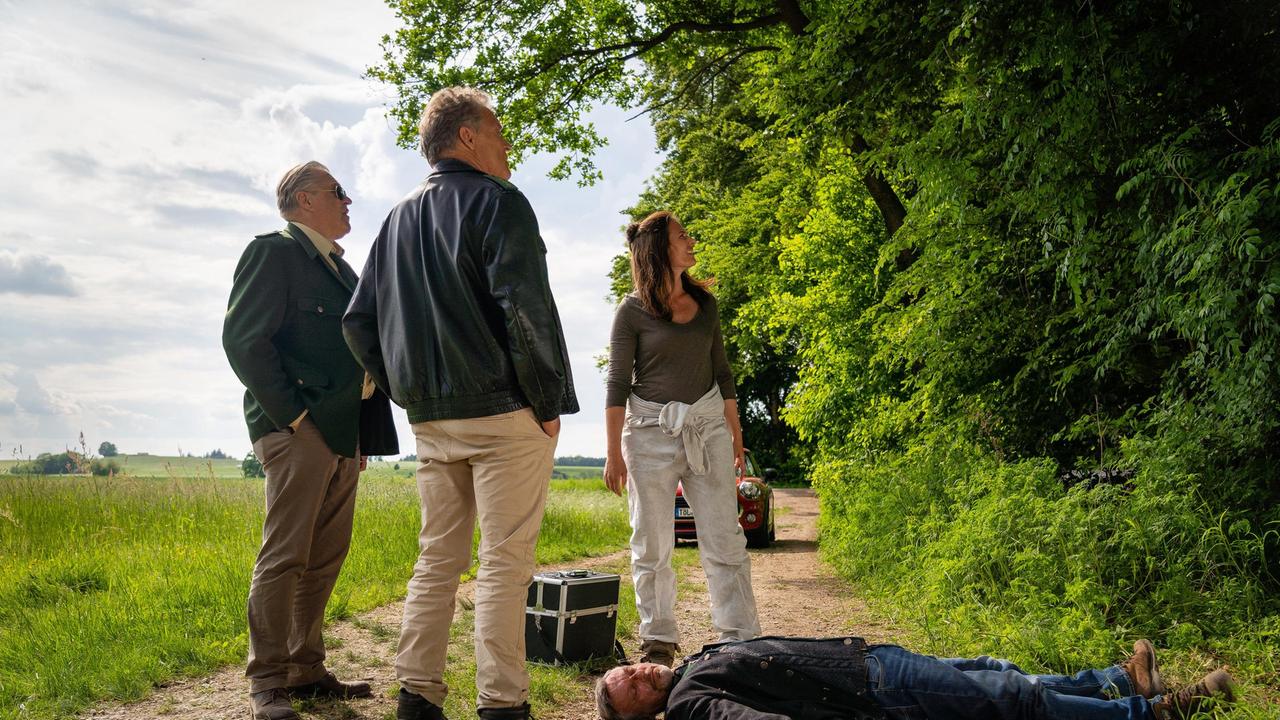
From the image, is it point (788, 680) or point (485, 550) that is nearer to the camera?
point (788, 680)

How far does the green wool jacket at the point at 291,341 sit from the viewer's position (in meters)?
3.87

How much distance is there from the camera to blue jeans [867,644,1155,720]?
3045 mm

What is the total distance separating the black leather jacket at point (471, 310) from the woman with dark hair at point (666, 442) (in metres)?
1.17

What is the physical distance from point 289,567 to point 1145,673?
3.50 meters

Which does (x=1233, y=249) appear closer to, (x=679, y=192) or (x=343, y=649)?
(x=343, y=649)

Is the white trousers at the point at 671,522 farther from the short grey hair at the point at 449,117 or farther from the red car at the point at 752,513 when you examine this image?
the red car at the point at 752,513

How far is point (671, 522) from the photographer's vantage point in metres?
4.71

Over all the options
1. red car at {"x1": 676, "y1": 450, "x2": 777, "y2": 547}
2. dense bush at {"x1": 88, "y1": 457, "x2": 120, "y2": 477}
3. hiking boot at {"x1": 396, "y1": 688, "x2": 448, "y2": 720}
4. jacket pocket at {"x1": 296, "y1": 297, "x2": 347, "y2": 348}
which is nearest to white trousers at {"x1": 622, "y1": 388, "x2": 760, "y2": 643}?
hiking boot at {"x1": 396, "y1": 688, "x2": 448, "y2": 720}

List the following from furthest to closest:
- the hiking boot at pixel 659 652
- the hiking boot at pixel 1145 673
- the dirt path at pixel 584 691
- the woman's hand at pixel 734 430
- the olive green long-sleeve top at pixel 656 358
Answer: the woman's hand at pixel 734 430, the olive green long-sleeve top at pixel 656 358, the hiking boot at pixel 659 652, the dirt path at pixel 584 691, the hiking boot at pixel 1145 673

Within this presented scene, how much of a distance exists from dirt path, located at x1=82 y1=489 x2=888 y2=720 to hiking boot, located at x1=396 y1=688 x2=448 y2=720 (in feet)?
1.84

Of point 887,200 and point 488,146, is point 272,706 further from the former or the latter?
point 887,200

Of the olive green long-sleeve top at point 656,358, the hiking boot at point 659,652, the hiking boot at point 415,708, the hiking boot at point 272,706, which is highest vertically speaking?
the olive green long-sleeve top at point 656,358

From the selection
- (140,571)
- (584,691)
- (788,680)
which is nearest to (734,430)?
(584,691)

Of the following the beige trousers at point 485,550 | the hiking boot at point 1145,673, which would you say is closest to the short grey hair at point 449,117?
the beige trousers at point 485,550
